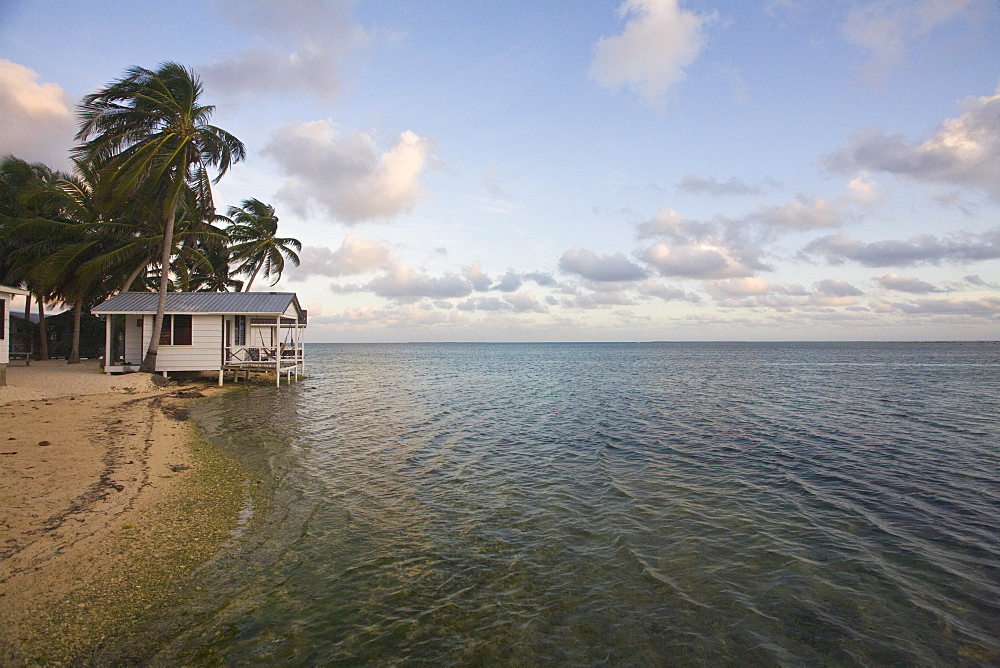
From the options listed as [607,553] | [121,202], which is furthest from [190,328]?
[607,553]

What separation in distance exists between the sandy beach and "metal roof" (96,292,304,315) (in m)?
11.0

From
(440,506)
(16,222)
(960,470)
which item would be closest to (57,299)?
(16,222)

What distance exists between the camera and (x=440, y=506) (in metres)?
9.18

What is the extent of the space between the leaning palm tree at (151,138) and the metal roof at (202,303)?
4.66ft

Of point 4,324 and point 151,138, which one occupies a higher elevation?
point 151,138

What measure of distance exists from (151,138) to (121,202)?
3008 mm

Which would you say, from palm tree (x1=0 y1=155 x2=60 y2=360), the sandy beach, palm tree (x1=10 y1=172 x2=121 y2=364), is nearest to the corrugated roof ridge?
palm tree (x1=10 y1=172 x2=121 y2=364)

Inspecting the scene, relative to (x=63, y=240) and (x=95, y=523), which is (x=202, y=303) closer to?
(x=63, y=240)

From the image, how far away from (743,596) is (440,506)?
4.94 m

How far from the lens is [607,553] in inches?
285

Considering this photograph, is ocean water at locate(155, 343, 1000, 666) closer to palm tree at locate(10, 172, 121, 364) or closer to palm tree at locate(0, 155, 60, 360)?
palm tree at locate(10, 172, 121, 364)

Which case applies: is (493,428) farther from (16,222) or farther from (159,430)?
(16,222)

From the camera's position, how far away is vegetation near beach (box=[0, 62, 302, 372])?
21844mm

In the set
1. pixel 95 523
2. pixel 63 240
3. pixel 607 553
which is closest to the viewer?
pixel 95 523
